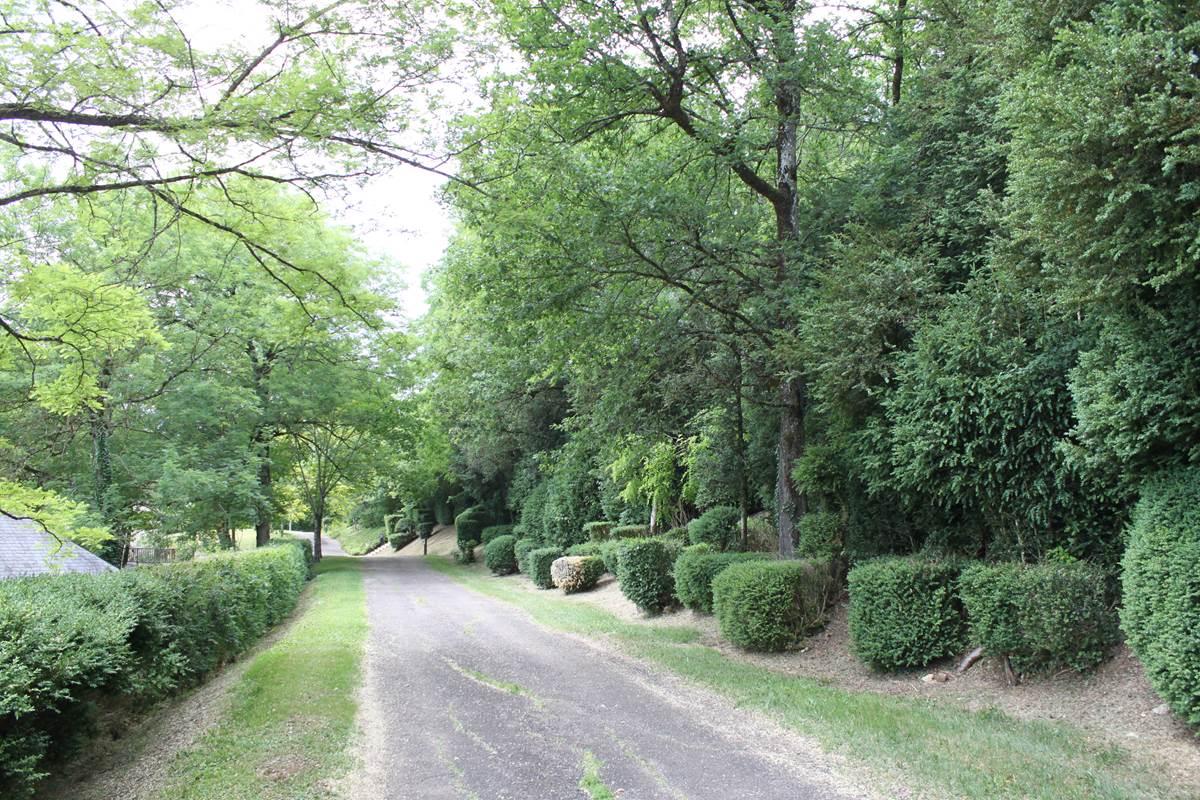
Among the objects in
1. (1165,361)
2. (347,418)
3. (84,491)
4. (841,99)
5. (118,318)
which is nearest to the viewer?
(1165,361)

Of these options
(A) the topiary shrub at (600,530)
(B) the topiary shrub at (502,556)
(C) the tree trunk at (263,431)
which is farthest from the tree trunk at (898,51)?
(B) the topiary shrub at (502,556)

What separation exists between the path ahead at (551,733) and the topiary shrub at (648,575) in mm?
3065

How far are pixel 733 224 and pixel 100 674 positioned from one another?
8687 millimetres

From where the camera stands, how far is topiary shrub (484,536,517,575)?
23438mm

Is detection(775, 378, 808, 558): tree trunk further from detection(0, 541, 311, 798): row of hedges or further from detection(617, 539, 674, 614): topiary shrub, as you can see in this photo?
detection(0, 541, 311, 798): row of hedges

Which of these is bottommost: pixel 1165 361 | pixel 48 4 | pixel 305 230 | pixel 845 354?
pixel 1165 361

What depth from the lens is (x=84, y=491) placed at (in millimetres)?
15031

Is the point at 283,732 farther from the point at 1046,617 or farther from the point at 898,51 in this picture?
the point at 898,51

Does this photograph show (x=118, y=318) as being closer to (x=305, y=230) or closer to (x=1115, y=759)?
(x=305, y=230)

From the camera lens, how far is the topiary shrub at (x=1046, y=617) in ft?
20.3

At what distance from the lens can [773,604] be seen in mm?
8891

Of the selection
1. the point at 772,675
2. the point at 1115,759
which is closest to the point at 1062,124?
the point at 1115,759

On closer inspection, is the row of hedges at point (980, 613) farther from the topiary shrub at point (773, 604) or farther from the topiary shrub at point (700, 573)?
the topiary shrub at point (700, 573)

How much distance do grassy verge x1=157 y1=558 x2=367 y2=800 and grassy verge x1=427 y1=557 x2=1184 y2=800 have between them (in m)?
3.69
